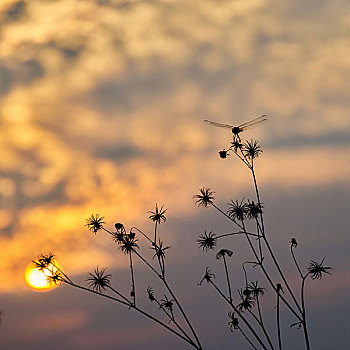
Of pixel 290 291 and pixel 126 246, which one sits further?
pixel 126 246

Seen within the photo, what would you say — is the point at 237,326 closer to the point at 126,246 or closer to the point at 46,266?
the point at 126,246

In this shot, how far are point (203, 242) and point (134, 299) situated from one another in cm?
624

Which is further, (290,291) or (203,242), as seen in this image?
(203,242)

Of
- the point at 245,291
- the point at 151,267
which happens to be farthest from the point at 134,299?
the point at 245,291

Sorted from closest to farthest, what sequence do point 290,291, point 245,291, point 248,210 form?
point 290,291 < point 248,210 < point 245,291

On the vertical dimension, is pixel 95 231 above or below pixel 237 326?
above

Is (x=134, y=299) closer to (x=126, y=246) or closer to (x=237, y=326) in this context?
(x=126, y=246)

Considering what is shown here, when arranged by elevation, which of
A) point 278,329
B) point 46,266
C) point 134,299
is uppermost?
point 46,266

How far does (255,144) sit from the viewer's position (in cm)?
4075

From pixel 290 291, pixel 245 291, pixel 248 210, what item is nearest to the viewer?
pixel 290 291

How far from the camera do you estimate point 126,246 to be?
138 ft

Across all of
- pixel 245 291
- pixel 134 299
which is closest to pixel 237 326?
pixel 245 291

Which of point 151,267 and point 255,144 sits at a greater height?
point 255,144

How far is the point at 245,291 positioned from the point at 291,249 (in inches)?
248
